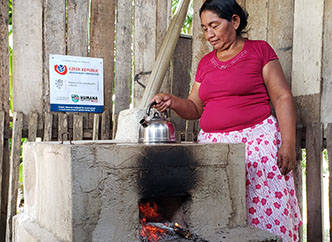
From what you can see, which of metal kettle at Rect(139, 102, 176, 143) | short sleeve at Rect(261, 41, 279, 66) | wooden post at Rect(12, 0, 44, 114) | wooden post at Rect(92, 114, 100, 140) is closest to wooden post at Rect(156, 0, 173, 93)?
wooden post at Rect(92, 114, 100, 140)

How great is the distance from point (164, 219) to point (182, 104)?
2.91ft

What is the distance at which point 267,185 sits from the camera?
2.25 meters

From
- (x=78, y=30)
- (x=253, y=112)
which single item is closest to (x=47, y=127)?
(x=78, y=30)

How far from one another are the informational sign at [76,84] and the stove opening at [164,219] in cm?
138

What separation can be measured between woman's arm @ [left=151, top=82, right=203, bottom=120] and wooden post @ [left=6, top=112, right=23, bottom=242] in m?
1.43

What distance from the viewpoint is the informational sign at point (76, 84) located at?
3.26m

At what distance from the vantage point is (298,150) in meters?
2.77

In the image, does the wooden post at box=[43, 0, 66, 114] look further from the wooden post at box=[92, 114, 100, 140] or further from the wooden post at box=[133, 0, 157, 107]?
the wooden post at box=[133, 0, 157, 107]

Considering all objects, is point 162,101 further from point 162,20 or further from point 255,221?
point 162,20

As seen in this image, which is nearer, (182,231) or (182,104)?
(182,231)

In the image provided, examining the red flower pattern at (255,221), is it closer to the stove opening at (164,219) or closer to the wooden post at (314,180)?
the stove opening at (164,219)

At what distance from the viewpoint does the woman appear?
2240mm

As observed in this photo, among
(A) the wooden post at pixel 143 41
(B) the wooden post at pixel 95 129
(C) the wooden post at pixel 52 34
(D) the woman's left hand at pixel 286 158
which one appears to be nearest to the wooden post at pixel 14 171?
(C) the wooden post at pixel 52 34

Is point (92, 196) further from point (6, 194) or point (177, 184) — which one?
point (6, 194)
